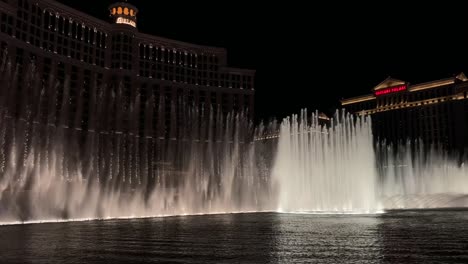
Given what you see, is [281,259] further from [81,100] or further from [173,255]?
[81,100]

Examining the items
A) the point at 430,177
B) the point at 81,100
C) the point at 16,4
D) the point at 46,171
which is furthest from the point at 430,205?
the point at 16,4

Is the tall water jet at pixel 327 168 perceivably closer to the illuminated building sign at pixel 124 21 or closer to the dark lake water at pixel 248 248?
the dark lake water at pixel 248 248

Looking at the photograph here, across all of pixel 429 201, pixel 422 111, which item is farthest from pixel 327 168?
pixel 422 111

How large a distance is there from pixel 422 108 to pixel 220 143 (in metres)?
66.7

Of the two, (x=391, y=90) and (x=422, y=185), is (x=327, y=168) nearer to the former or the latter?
(x=422, y=185)

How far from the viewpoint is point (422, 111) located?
332 ft

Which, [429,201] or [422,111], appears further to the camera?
[422,111]

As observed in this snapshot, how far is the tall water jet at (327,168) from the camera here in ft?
112

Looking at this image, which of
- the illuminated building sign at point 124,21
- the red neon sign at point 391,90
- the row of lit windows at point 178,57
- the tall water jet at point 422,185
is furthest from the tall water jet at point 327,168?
the red neon sign at point 391,90

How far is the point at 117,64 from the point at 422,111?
65.9m

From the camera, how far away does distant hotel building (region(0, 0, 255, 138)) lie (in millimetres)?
62881

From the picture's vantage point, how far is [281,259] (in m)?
9.63

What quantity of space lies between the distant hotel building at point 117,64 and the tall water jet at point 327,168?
108 ft

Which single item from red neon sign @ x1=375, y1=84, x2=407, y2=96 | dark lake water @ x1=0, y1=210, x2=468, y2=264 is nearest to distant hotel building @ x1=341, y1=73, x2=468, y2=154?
red neon sign @ x1=375, y1=84, x2=407, y2=96
